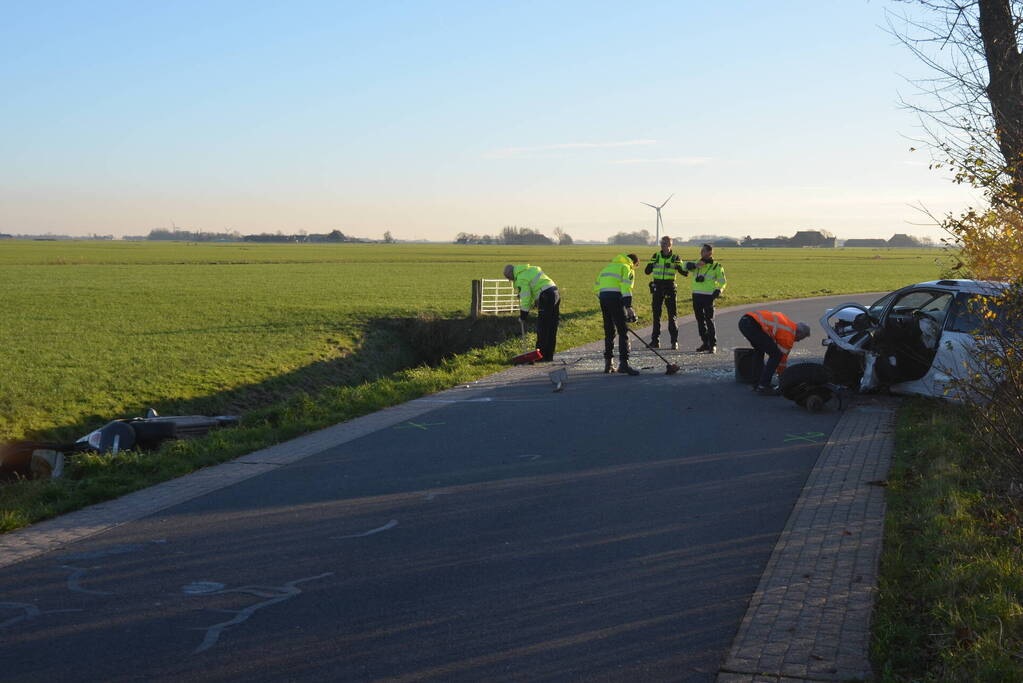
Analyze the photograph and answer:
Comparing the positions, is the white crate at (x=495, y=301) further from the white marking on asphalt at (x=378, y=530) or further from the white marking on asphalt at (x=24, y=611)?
the white marking on asphalt at (x=24, y=611)

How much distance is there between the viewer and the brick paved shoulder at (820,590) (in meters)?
4.34

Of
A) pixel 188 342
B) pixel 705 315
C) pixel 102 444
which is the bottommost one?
pixel 102 444

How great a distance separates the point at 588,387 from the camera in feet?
44.3

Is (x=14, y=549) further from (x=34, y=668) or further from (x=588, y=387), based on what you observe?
(x=588, y=387)

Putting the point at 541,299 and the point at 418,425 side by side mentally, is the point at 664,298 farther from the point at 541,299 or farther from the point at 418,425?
the point at 418,425

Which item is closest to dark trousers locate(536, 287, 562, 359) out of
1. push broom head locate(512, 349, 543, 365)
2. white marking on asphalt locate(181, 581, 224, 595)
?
push broom head locate(512, 349, 543, 365)

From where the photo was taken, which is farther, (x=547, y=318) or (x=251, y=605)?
(x=547, y=318)

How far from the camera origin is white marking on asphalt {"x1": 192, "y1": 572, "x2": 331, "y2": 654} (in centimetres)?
471

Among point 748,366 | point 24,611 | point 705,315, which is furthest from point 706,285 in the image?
point 24,611

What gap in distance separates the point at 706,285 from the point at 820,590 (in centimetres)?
1194

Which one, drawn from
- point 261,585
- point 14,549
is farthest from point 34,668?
point 14,549

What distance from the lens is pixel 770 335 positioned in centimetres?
1238

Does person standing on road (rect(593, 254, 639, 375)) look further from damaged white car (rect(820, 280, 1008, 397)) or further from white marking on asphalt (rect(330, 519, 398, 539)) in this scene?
white marking on asphalt (rect(330, 519, 398, 539))

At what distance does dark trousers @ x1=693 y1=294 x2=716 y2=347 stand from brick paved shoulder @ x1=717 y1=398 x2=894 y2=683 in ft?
28.7
